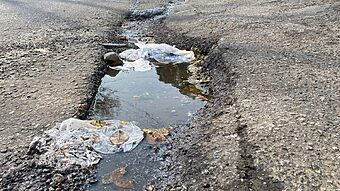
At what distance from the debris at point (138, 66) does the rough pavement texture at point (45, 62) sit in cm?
35

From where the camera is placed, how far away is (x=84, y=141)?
10.0 ft

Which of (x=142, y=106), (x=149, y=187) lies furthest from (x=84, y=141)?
(x=142, y=106)

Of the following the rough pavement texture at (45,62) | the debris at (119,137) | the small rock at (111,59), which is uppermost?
the rough pavement texture at (45,62)

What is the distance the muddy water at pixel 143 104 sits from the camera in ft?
9.46

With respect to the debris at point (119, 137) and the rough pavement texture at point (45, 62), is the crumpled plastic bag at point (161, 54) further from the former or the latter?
the debris at point (119, 137)

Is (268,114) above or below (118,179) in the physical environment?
above

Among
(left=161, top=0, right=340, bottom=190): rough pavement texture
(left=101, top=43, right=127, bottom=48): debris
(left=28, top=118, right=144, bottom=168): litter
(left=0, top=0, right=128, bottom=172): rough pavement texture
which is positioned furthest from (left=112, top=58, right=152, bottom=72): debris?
(left=28, top=118, right=144, bottom=168): litter

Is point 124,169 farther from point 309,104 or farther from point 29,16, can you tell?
point 29,16

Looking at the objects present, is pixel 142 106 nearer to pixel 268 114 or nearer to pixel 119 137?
pixel 119 137

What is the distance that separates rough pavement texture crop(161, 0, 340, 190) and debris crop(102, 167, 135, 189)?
0.89 feet

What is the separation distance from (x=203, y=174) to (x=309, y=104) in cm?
127

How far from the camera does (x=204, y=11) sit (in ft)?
23.3

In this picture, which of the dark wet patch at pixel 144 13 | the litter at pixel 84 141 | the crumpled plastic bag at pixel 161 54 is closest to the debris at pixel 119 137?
the litter at pixel 84 141

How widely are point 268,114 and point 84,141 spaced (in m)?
1.51
